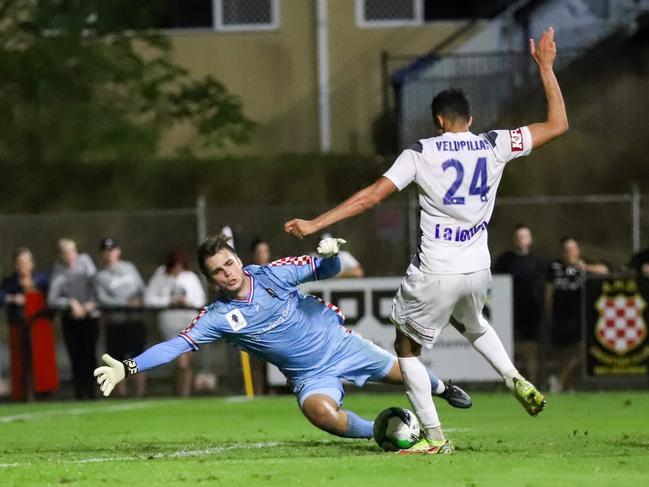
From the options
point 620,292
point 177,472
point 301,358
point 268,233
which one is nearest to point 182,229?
point 268,233

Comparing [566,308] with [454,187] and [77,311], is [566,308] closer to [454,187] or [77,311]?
[77,311]

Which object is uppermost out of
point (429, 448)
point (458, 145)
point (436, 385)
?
point (458, 145)

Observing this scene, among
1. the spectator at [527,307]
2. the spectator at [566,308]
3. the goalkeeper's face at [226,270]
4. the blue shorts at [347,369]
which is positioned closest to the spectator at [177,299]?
the spectator at [527,307]

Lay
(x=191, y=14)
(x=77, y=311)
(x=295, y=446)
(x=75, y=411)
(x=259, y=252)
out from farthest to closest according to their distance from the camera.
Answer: (x=191, y=14)
(x=77, y=311)
(x=259, y=252)
(x=75, y=411)
(x=295, y=446)

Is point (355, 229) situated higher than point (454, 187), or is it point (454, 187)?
point (454, 187)

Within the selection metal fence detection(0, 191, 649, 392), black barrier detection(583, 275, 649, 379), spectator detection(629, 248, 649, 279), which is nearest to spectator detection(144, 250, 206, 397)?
metal fence detection(0, 191, 649, 392)

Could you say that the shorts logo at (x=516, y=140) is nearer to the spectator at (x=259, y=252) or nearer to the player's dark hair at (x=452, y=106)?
the player's dark hair at (x=452, y=106)

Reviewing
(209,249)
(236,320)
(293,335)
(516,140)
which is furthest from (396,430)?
(516,140)

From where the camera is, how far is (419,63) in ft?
87.2

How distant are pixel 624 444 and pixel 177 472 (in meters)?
3.41

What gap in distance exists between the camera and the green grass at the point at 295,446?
337 inches

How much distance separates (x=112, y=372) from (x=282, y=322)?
4.20ft

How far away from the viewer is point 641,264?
18.7 m

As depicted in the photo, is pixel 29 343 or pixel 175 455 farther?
pixel 29 343
